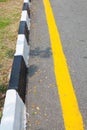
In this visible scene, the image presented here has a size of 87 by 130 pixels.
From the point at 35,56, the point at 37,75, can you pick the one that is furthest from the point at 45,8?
the point at 37,75

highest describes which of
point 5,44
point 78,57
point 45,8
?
point 78,57

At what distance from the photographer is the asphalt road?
4219 mm

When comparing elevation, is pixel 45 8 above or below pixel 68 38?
below

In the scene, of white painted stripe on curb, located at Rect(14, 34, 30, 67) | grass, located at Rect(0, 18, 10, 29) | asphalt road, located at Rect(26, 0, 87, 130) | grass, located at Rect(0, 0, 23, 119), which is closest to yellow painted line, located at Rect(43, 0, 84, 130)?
asphalt road, located at Rect(26, 0, 87, 130)

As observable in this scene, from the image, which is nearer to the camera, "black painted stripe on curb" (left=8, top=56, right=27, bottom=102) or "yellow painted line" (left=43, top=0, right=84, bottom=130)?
"yellow painted line" (left=43, top=0, right=84, bottom=130)

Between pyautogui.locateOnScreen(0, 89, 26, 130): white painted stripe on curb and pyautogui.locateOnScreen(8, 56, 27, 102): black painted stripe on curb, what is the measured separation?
200 mm

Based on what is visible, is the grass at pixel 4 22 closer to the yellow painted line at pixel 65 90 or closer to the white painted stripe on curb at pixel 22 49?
the yellow painted line at pixel 65 90

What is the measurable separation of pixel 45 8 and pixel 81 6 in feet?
3.32

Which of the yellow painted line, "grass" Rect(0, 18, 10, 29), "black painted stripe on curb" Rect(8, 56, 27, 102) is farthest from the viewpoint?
"grass" Rect(0, 18, 10, 29)

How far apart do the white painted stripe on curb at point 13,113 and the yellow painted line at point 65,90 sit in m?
0.51

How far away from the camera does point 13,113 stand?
150 inches

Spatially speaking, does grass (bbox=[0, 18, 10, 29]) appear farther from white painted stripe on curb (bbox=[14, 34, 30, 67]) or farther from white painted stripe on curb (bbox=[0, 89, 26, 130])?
white painted stripe on curb (bbox=[0, 89, 26, 130])

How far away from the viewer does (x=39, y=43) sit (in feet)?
21.9

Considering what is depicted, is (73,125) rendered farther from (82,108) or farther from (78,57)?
(78,57)
